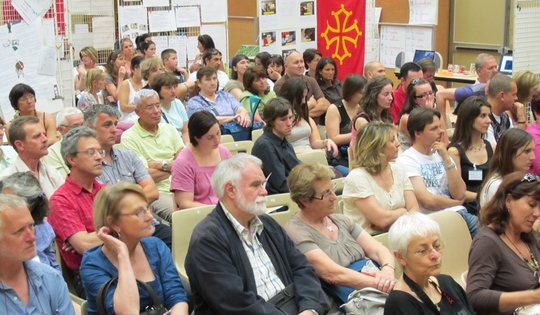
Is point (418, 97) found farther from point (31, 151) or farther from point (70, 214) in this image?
point (70, 214)

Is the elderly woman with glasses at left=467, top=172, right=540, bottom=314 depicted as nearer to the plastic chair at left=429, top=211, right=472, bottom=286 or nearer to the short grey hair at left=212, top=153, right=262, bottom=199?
the plastic chair at left=429, top=211, right=472, bottom=286

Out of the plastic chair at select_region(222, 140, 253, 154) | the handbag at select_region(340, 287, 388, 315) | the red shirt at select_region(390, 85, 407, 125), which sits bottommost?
the handbag at select_region(340, 287, 388, 315)

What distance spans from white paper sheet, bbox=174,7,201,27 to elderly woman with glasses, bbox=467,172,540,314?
753cm

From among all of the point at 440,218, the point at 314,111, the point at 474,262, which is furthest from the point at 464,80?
the point at 474,262

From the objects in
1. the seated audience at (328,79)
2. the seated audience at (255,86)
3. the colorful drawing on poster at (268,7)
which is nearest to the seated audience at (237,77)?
the seated audience at (255,86)

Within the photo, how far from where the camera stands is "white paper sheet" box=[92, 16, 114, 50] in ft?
36.4

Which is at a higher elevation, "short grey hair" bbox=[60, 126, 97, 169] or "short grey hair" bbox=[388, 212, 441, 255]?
"short grey hair" bbox=[60, 126, 97, 169]

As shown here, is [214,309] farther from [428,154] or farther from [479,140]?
[479,140]

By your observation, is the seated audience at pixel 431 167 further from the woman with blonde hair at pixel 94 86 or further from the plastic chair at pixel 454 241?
the woman with blonde hair at pixel 94 86

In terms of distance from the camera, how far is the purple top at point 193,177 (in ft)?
15.5

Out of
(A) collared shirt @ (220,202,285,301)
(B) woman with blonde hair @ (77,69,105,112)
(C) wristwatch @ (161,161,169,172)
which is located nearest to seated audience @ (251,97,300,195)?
(C) wristwatch @ (161,161,169,172)

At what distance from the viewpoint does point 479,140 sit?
5.12 m

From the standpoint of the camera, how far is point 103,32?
36.8ft

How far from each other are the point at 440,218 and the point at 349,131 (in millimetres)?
2732
